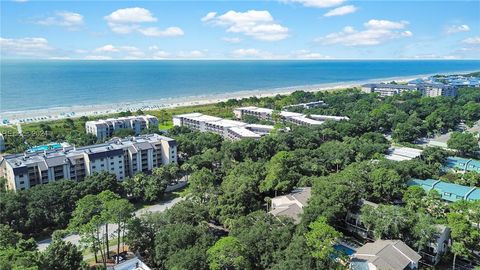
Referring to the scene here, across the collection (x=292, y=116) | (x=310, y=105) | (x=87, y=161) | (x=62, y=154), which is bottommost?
(x=87, y=161)

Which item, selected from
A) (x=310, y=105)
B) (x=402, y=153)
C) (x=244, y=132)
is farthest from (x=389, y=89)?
→ (x=244, y=132)

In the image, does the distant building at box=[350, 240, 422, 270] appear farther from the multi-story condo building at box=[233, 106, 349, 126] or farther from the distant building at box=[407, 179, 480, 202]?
the multi-story condo building at box=[233, 106, 349, 126]

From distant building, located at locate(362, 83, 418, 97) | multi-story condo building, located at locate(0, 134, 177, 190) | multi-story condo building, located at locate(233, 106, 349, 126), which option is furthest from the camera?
distant building, located at locate(362, 83, 418, 97)

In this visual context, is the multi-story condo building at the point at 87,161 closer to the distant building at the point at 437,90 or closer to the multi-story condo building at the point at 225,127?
the multi-story condo building at the point at 225,127

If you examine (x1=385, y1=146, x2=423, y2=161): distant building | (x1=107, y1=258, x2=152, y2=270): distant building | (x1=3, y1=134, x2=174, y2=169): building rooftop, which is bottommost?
(x1=107, y1=258, x2=152, y2=270): distant building

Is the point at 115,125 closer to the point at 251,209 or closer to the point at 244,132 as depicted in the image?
the point at 244,132

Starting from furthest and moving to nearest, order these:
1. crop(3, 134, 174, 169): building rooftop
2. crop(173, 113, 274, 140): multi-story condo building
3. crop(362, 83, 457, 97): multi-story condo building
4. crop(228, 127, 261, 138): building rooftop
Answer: crop(362, 83, 457, 97): multi-story condo building < crop(173, 113, 274, 140): multi-story condo building < crop(228, 127, 261, 138): building rooftop < crop(3, 134, 174, 169): building rooftop

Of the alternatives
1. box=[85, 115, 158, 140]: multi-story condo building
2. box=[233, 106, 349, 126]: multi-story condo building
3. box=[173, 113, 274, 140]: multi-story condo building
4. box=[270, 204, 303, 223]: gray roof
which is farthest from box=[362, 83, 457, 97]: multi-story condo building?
box=[270, 204, 303, 223]: gray roof

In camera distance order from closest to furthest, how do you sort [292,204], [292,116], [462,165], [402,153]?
1. [292,204]
2. [462,165]
3. [402,153]
4. [292,116]
